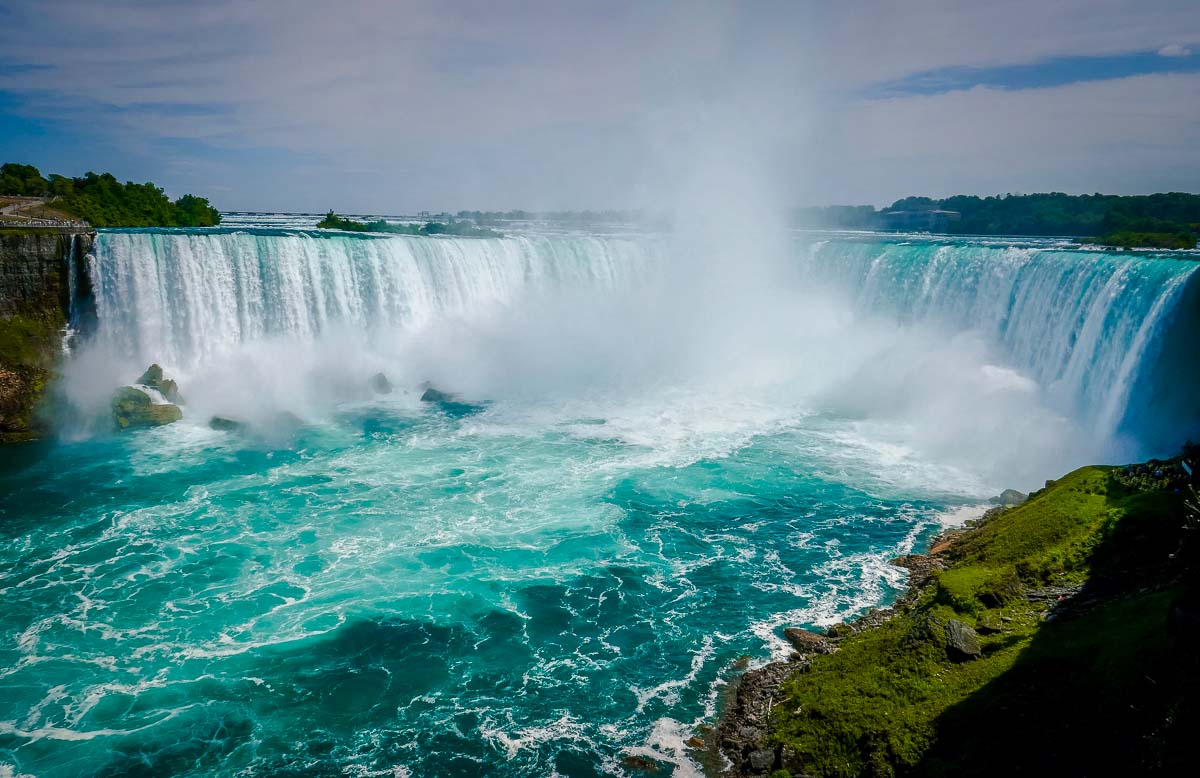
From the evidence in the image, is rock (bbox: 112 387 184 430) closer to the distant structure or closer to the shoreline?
the shoreline

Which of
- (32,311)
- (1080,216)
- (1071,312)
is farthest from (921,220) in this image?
(32,311)

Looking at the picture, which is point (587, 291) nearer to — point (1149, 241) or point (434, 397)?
point (434, 397)

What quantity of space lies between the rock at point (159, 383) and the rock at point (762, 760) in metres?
21.2

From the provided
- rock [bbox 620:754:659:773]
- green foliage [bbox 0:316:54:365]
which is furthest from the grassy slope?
green foliage [bbox 0:316:54:365]

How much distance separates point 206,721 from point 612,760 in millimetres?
5346

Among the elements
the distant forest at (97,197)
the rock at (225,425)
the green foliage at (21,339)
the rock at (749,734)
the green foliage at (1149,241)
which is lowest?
the rock at (749,734)

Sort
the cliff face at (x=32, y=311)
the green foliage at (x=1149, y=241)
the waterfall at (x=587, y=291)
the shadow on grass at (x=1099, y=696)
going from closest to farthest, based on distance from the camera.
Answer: the shadow on grass at (x=1099, y=696)
the waterfall at (x=587, y=291)
the cliff face at (x=32, y=311)
the green foliage at (x=1149, y=241)

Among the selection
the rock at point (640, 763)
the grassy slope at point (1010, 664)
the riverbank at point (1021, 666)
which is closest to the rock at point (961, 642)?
the riverbank at point (1021, 666)

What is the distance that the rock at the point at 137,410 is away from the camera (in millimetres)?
21141

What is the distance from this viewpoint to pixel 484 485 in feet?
56.5

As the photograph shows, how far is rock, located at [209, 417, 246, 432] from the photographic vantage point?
69.8ft

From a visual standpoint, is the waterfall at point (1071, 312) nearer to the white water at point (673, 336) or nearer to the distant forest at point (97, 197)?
the white water at point (673, 336)

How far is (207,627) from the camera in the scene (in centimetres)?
1127

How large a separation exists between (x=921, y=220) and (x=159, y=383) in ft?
193
